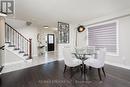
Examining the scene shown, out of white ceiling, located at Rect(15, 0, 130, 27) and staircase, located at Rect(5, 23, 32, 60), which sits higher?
white ceiling, located at Rect(15, 0, 130, 27)

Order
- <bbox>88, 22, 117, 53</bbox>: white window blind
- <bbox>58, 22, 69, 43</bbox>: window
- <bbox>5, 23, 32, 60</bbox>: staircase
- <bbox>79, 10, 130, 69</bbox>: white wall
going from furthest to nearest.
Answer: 1. <bbox>58, 22, 69, 43</bbox>: window
2. <bbox>5, 23, 32, 60</bbox>: staircase
3. <bbox>88, 22, 117, 53</bbox>: white window blind
4. <bbox>79, 10, 130, 69</bbox>: white wall

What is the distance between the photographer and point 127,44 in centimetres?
371

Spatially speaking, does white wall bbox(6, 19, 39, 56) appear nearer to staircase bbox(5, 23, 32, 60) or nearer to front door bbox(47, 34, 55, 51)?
staircase bbox(5, 23, 32, 60)

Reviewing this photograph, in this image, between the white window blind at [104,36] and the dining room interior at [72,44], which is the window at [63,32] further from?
the white window blind at [104,36]

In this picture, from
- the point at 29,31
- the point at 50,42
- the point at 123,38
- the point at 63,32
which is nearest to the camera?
the point at 123,38

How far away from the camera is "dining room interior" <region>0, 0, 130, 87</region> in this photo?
273 cm

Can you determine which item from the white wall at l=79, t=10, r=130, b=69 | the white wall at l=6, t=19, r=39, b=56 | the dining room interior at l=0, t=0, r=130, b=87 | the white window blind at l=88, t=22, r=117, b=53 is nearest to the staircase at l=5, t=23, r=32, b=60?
the dining room interior at l=0, t=0, r=130, b=87

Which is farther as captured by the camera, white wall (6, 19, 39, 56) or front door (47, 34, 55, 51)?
front door (47, 34, 55, 51)

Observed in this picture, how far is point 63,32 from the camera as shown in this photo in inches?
228

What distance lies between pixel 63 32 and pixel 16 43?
10.8ft

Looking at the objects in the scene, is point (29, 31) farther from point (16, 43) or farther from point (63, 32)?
point (63, 32)

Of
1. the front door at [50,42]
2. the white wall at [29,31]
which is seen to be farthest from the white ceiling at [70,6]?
the front door at [50,42]

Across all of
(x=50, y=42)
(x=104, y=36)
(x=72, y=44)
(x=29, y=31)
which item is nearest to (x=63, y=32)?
(x=72, y=44)

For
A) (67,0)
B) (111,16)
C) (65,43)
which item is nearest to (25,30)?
(65,43)
